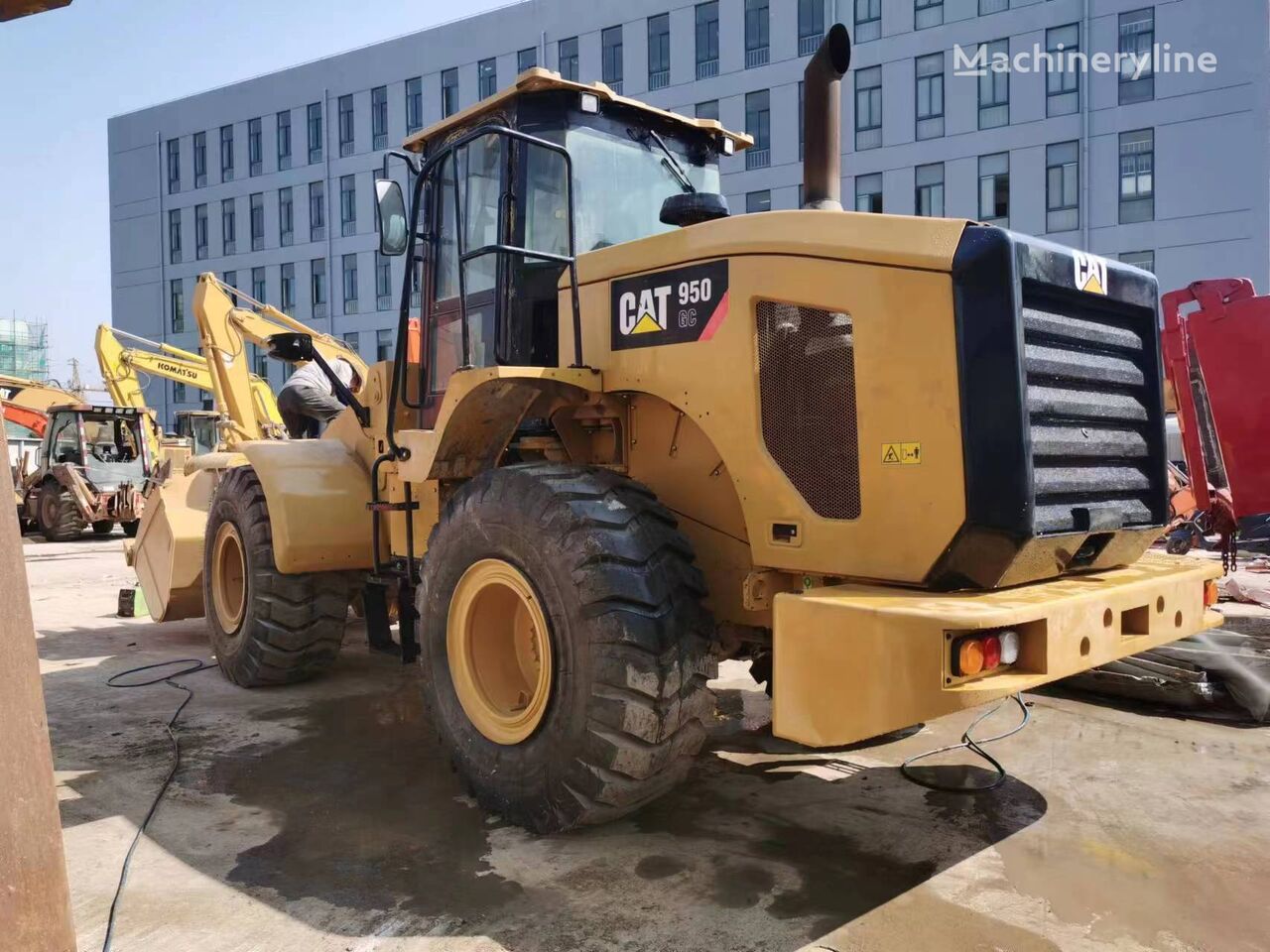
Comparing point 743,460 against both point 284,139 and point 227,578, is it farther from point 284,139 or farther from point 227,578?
point 284,139

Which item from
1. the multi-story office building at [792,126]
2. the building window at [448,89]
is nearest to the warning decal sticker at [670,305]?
the multi-story office building at [792,126]

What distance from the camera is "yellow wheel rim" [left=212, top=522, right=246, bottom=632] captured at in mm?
6441

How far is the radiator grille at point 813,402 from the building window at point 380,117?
124ft

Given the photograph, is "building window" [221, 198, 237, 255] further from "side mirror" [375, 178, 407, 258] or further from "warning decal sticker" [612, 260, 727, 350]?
"warning decal sticker" [612, 260, 727, 350]

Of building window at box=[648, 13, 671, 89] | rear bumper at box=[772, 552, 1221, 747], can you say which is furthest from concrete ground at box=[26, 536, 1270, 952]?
building window at box=[648, 13, 671, 89]

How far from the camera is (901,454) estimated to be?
10.4 ft

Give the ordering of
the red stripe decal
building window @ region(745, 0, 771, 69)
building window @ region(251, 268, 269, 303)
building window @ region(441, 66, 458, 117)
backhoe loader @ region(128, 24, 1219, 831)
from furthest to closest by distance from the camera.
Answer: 1. building window @ region(251, 268, 269, 303)
2. building window @ region(441, 66, 458, 117)
3. building window @ region(745, 0, 771, 69)
4. the red stripe decal
5. backhoe loader @ region(128, 24, 1219, 831)

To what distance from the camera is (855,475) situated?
3.29 meters

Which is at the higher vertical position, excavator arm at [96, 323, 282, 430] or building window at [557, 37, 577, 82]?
building window at [557, 37, 577, 82]

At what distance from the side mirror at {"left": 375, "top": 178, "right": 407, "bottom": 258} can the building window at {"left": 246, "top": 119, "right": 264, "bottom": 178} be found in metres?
40.6

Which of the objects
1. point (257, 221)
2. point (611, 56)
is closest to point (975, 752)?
point (611, 56)

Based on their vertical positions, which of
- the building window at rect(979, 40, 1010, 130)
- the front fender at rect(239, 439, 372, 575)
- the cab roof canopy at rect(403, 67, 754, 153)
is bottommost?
the front fender at rect(239, 439, 372, 575)

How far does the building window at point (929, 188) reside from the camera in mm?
28312

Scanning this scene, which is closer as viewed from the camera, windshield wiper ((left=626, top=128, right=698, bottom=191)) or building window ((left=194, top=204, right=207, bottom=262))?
windshield wiper ((left=626, top=128, right=698, bottom=191))
